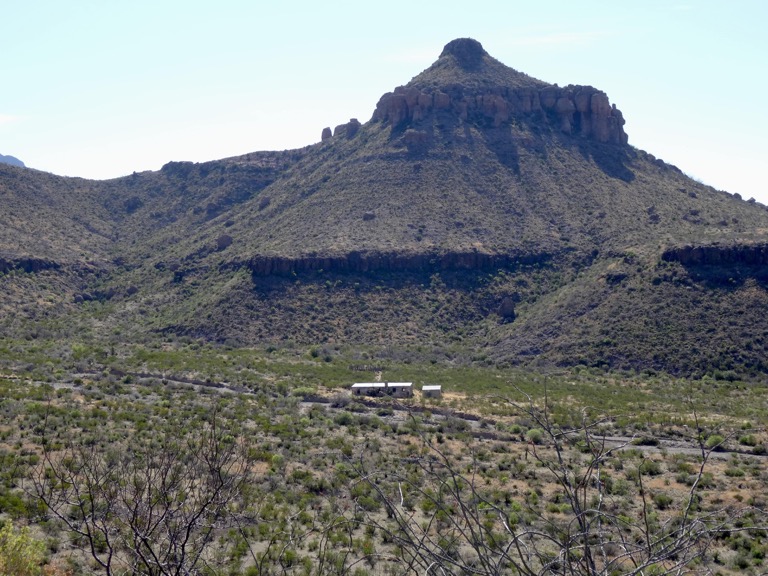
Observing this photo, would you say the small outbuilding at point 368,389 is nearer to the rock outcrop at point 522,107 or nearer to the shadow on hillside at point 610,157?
the shadow on hillside at point 610,157

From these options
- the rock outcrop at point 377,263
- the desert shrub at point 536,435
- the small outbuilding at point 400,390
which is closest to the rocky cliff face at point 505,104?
the rock outcrop at point 377,263

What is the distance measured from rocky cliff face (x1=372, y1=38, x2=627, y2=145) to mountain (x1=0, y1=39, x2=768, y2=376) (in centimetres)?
26

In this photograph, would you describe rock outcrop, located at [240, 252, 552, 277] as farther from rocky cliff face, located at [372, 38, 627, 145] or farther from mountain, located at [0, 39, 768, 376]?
rocky cliff face, located at [372, 38, 627, 145]

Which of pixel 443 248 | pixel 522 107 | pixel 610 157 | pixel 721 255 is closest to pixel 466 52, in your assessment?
pixel 522 107

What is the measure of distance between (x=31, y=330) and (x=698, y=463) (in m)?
56.7

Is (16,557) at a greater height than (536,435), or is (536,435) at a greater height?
(16,557)

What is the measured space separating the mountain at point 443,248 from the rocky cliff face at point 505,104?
257mm

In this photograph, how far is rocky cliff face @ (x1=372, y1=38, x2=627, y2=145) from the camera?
96.1m

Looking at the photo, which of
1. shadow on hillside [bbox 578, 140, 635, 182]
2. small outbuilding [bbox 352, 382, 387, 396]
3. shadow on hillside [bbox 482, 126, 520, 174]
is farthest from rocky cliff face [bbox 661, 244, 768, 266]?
small outbuilding [bbox 352, 382, 387, 396]

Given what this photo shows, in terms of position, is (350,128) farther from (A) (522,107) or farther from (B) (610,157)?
(B) (610,157)

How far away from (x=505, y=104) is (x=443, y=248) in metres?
29.0

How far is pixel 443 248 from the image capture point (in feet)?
251

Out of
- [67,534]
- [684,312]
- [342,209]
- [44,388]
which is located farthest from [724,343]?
[67,534]

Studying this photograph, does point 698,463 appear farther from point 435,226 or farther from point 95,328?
point 95,328
